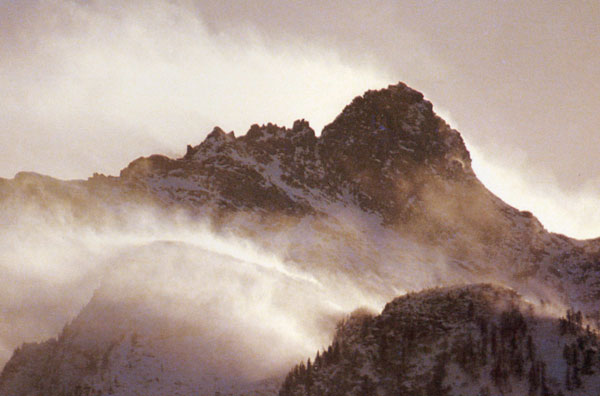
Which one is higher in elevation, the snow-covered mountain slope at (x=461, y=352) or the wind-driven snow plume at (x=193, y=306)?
the wind-driven snow plume at (x=193, y=306)

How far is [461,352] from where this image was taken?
85.4 meters

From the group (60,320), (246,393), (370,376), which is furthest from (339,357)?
(60,320)

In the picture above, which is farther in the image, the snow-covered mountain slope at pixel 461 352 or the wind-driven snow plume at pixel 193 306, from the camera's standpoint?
the wind-driven snow plume at pixel 193 306

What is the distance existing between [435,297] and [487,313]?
5974 mm

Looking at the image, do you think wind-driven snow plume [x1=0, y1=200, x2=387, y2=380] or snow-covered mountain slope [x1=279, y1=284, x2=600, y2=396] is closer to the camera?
snow-covered mountain slope [x1=279, y1=284, x2=600, y2=396]

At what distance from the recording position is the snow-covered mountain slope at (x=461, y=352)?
8262 centimetres

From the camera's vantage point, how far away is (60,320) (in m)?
184

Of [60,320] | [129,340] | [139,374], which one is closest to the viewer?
[139,374]

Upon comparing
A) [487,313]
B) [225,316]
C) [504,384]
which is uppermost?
[225,316]

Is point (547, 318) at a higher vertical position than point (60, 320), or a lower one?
lower

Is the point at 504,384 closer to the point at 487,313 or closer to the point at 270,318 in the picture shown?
the point at 487,313

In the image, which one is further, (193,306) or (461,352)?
(193,306)

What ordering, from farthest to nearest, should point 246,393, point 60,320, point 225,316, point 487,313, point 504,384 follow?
point 60,320 → point 225,316 → point 246,393 → point 487,313 → point 504,384

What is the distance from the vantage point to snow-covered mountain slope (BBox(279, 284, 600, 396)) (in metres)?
82.6
